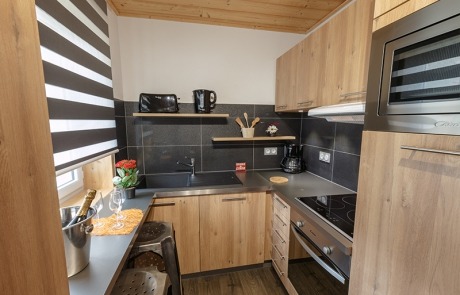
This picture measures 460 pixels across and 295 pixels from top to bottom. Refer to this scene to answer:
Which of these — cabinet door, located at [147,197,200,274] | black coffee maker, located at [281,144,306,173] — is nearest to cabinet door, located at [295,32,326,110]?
black coffee maker, located at [281,144,306,173]

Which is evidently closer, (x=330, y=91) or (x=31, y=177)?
(x=31, y=177)

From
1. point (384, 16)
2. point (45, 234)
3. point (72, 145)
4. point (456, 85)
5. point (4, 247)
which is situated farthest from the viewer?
point (72, 145)

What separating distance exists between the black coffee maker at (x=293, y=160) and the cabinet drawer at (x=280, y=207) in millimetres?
532

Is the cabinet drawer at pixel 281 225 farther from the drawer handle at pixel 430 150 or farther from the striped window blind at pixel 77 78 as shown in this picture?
the striped window blind at pixel 77 78

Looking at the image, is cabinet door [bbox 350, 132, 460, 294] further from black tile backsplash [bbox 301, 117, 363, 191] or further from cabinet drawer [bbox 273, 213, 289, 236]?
black tile backsplash [bbox 301, 117, 363, 191]

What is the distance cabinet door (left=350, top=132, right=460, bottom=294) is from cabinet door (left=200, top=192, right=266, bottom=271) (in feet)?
3.23

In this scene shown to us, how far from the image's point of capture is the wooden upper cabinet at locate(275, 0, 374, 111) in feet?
3.74

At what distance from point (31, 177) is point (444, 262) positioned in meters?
1.04

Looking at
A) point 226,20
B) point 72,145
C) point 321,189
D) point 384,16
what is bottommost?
point 321,189

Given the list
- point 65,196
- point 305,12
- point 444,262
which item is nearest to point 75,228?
point 65,196

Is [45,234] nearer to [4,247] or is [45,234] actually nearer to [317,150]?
[4,247]

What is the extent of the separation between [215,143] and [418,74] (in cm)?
173

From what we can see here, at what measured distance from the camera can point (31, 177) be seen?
17.0 inches

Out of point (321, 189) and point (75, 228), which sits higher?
point (75, 228)
